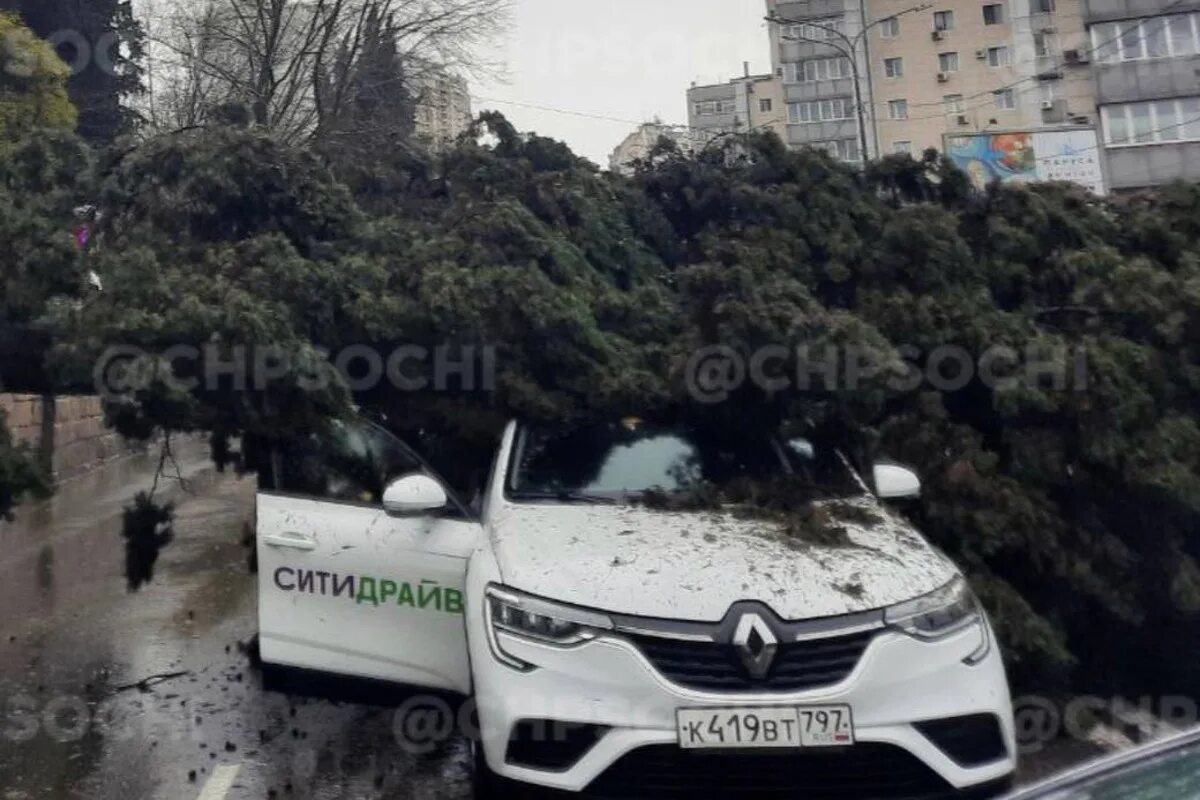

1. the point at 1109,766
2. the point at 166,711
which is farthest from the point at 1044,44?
the point at 1109,766

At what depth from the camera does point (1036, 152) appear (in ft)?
127

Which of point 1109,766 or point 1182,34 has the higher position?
point 1182,34

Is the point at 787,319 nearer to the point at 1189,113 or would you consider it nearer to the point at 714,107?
the point at 1189,113

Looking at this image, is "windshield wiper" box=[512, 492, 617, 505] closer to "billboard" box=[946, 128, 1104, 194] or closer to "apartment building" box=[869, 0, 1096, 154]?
"billboard" box=[946, 128, 1104, 194]

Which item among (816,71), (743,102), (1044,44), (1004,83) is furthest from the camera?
(743,102)

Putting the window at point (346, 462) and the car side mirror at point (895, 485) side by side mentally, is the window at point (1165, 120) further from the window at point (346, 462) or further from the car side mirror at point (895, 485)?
the window at point (346, 462)

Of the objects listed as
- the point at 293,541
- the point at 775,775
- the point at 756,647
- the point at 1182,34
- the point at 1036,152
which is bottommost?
the point at 775,775

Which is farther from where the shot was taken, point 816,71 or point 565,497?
point 816,71

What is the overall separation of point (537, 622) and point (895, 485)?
174 centimetres

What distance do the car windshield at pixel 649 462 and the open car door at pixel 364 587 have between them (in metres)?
0.41

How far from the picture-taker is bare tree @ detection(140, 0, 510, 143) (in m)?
21.8

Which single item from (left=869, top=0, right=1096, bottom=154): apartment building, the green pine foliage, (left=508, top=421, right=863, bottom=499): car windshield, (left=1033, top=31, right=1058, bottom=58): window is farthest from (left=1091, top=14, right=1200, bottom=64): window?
(left=508, top=421, right=863, bottom=499): car windshield

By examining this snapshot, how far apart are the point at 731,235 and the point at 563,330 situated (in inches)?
55.4

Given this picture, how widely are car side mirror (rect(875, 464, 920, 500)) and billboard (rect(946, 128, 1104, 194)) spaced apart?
35232mm
